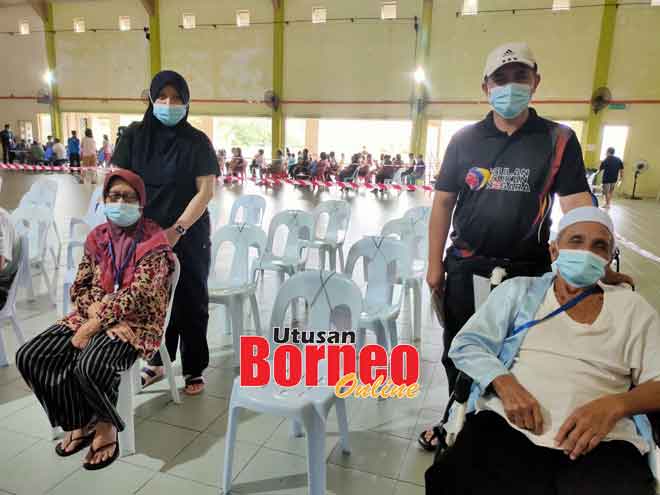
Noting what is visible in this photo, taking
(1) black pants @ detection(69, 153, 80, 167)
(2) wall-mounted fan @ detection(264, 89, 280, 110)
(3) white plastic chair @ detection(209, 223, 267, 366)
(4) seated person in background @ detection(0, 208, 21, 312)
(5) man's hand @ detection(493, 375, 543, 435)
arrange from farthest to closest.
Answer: (2) wall-mounted fan @ detection(264, 89, 280, 110), (1) black pants @ detection(69, 153, 80, 167), (3) white plastic chair @ detection(209, 223, 267, 366), (4) seated person in background @ detection(0, 208, 21, 312), (5) man's hand @ detection(493, 375, 543, 435)

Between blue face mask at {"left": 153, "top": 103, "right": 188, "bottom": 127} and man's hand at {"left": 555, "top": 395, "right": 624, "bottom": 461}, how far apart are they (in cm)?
202

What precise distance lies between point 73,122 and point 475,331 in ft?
Answer: 73.3

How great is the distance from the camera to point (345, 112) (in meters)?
15.4

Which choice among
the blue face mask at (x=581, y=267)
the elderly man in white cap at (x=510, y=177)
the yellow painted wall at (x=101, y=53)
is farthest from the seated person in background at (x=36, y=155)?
the blue face mask at (x=581, y=267)

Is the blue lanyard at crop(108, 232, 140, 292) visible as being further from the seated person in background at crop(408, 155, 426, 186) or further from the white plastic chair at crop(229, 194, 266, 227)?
the seated person in background at crop(408, 155, 426, 186)

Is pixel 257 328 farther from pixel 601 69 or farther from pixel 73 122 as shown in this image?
pixel 73 122

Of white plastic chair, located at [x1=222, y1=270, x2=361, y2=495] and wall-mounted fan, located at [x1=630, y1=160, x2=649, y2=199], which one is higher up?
wall-mounted fan, located at [x1=630, y1=160, x2=649, y2=199]

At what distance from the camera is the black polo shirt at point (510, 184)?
1645 millimetres

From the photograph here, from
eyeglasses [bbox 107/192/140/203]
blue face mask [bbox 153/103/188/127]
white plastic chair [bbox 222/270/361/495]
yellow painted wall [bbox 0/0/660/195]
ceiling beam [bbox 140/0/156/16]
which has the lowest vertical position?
white plastic chair [bbox 222/270/361/495]

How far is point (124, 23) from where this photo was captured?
17.1 m

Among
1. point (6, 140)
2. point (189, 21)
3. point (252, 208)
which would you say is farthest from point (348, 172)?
point (6, 140)

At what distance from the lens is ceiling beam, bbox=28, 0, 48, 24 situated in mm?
17531

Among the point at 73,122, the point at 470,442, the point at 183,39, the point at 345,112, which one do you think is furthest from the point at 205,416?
the point at 73,122

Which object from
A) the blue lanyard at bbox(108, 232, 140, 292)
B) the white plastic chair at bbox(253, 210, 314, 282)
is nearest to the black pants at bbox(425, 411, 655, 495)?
the blue lanyard at bbox(108, 232, 140, 292)
